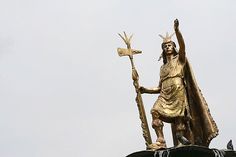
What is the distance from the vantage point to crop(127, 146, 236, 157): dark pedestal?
19.3 m

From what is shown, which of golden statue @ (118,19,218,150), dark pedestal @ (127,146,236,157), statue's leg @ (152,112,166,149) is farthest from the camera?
golden statue @ (118,19,218,150)

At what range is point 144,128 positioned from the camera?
853 inches

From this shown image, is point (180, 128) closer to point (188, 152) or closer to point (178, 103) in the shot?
point (178, 103)

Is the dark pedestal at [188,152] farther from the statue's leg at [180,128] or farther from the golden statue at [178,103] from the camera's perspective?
the statue's leg at [180,128]

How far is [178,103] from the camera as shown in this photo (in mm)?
21328

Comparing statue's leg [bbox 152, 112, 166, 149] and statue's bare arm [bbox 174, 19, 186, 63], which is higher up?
statue's bare arm [bbox 174, 19, 186, 63]

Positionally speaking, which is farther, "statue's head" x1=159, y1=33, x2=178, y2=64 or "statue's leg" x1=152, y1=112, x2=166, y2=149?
"statue's head" x1=159, y1=33, x2=178, y2=64

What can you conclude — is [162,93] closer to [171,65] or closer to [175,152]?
[171,65]

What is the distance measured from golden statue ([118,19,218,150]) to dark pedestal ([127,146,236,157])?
1.07 m

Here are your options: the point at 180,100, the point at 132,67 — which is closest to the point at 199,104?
the point at 180,100

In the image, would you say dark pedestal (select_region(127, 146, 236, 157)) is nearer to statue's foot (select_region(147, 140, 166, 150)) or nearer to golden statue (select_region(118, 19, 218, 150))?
statue's foot (select_region(147, 140, 166, 150))

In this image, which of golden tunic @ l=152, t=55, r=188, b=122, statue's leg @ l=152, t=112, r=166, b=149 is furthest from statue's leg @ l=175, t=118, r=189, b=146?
statue's leg @ l=152, t=112, r=166, b=149

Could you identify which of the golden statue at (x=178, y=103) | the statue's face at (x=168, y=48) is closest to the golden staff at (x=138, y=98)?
the golden statue at (x=178, y=103)

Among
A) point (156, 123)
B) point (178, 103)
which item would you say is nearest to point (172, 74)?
point (178, 103)
